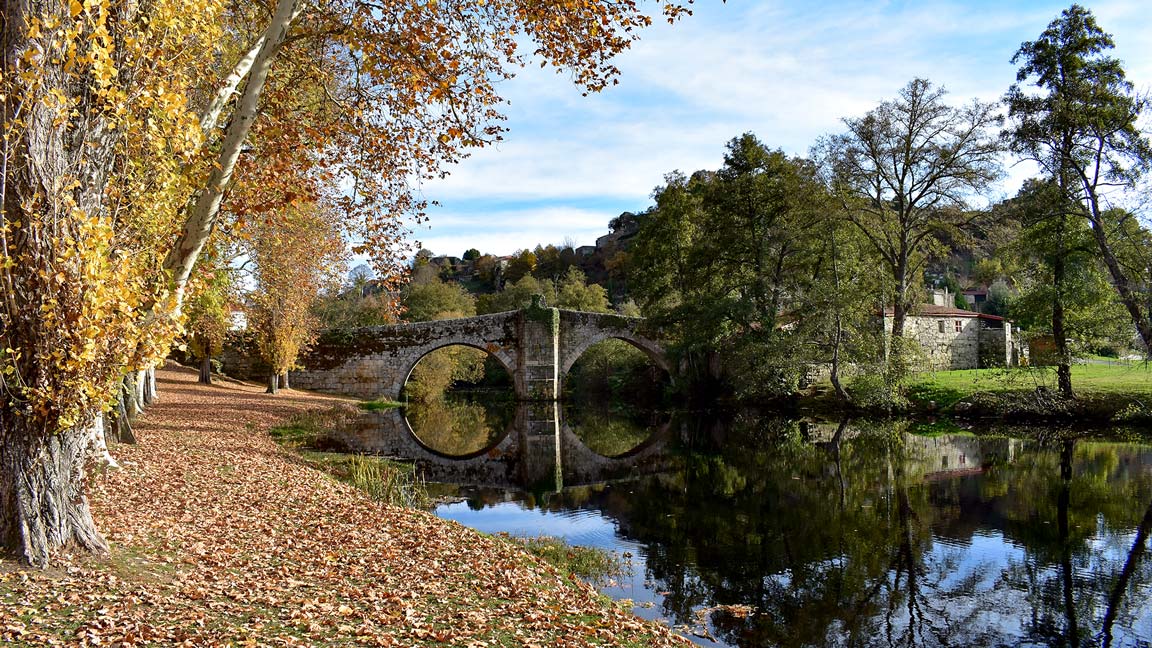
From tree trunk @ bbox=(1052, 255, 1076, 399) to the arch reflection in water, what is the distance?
377 inches

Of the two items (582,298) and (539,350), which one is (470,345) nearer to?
(539,350)

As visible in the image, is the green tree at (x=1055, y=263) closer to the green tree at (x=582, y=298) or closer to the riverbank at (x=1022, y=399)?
the riverbank at (x=1022, y=399)

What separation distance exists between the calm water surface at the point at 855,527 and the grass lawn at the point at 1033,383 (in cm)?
186

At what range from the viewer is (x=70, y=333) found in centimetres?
443

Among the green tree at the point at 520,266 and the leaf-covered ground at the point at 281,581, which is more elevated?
the green tree at the point at 520,266

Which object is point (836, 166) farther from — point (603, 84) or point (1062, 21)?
point (603, 84)

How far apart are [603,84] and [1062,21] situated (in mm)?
15582

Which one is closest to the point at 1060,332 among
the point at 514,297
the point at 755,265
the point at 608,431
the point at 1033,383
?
the point at 1033,383

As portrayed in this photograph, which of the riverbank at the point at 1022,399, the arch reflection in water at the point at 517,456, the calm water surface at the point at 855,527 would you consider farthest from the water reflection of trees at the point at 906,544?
the riverbank at the point at 1022,399

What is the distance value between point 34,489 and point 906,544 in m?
8.67

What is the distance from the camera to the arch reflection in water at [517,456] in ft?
47.2

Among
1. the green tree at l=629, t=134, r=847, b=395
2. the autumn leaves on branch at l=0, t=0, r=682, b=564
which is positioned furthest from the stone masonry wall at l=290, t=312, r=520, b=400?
the autumn leaves on branch at l=0, t=0, r=682, b=564

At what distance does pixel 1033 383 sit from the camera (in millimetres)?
19250

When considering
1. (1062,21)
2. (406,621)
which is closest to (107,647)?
(406,621)
